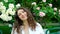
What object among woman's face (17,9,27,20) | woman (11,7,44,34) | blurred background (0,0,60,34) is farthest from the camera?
blurred background (0,0,60,34)

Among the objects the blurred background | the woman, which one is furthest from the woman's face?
the blurred background

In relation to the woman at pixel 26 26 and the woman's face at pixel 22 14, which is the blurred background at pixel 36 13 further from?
the woman's face at pixel 22 14

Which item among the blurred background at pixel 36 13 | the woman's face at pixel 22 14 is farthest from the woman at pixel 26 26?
the blurred background at pixel 36 13

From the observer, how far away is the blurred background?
15.7 feet

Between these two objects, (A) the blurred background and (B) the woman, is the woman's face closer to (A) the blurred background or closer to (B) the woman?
(B) the woman

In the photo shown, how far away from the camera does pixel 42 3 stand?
17.2 ft

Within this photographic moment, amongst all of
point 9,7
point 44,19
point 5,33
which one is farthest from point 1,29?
point 44,19

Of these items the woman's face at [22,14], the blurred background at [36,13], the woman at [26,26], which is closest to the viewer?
the woman's face at [22,14]

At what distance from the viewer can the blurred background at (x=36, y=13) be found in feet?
15.7

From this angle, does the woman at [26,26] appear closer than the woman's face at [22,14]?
No

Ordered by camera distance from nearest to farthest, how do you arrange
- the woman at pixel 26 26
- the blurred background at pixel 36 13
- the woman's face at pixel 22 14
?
the woman's face at pixel 22 14 → the woman at pixel 26 26 → the blurred background at pixel 36 13

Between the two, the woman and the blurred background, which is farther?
the blurred background

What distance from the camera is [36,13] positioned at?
502 cm

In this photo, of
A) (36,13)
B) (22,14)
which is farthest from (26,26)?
(36,13)
